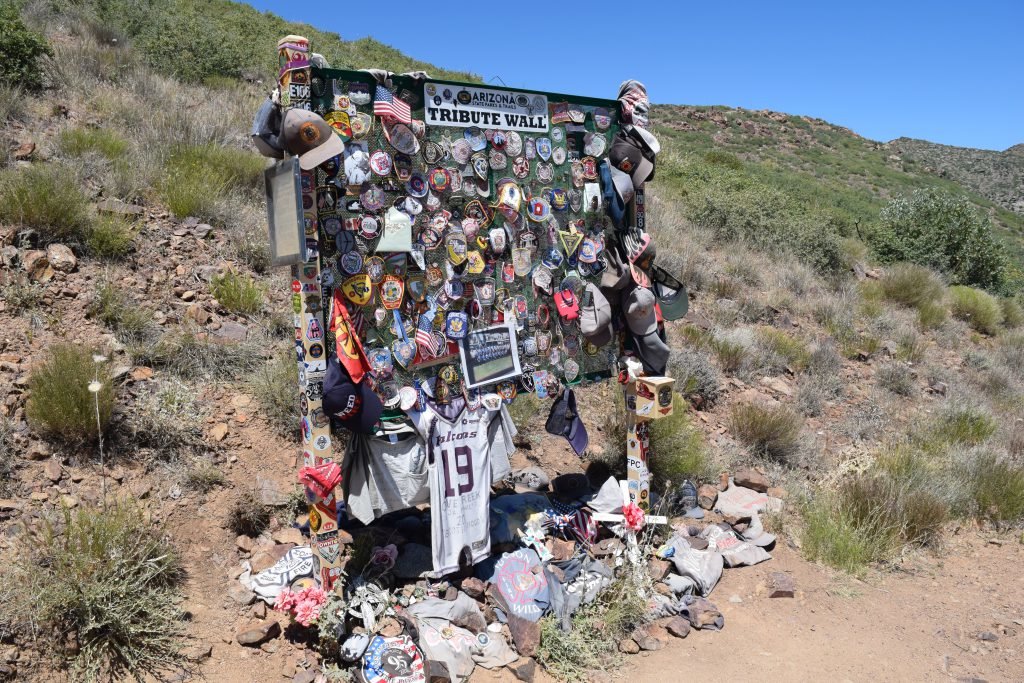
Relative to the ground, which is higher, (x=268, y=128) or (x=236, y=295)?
(x=268, y=128)

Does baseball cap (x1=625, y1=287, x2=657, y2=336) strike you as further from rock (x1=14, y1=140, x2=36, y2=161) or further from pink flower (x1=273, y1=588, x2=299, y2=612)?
rock (x1=14, y1=140, x2=36, y2=161)

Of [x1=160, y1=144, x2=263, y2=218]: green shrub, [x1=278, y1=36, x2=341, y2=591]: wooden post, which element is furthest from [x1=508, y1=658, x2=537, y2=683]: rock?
[x1=160, y1=144, x2=263, y2=218]: green shrub

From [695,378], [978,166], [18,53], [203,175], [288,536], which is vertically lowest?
[288,536]

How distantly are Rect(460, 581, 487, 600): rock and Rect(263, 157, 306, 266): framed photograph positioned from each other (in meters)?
2.08

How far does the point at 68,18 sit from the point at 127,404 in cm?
941

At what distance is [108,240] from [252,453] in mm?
2298

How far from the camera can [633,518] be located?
179 inches

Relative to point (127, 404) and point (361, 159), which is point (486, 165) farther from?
point (127, 404)

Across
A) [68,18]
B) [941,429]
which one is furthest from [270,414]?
[68,18]

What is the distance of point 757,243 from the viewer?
12.5 meters

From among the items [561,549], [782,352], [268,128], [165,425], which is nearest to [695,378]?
[782,352]

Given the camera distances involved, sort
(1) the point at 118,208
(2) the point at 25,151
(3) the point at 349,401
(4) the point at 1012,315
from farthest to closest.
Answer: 1. (4) the point at 1012,315
2. (2) the point at 25,151
3. (1) the point at 118,208
4. (3) the point at 349,401

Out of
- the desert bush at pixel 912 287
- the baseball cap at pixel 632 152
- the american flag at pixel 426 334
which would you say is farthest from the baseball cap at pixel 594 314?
the desert bush at pixel 912 287

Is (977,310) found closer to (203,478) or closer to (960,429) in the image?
(960,429)
